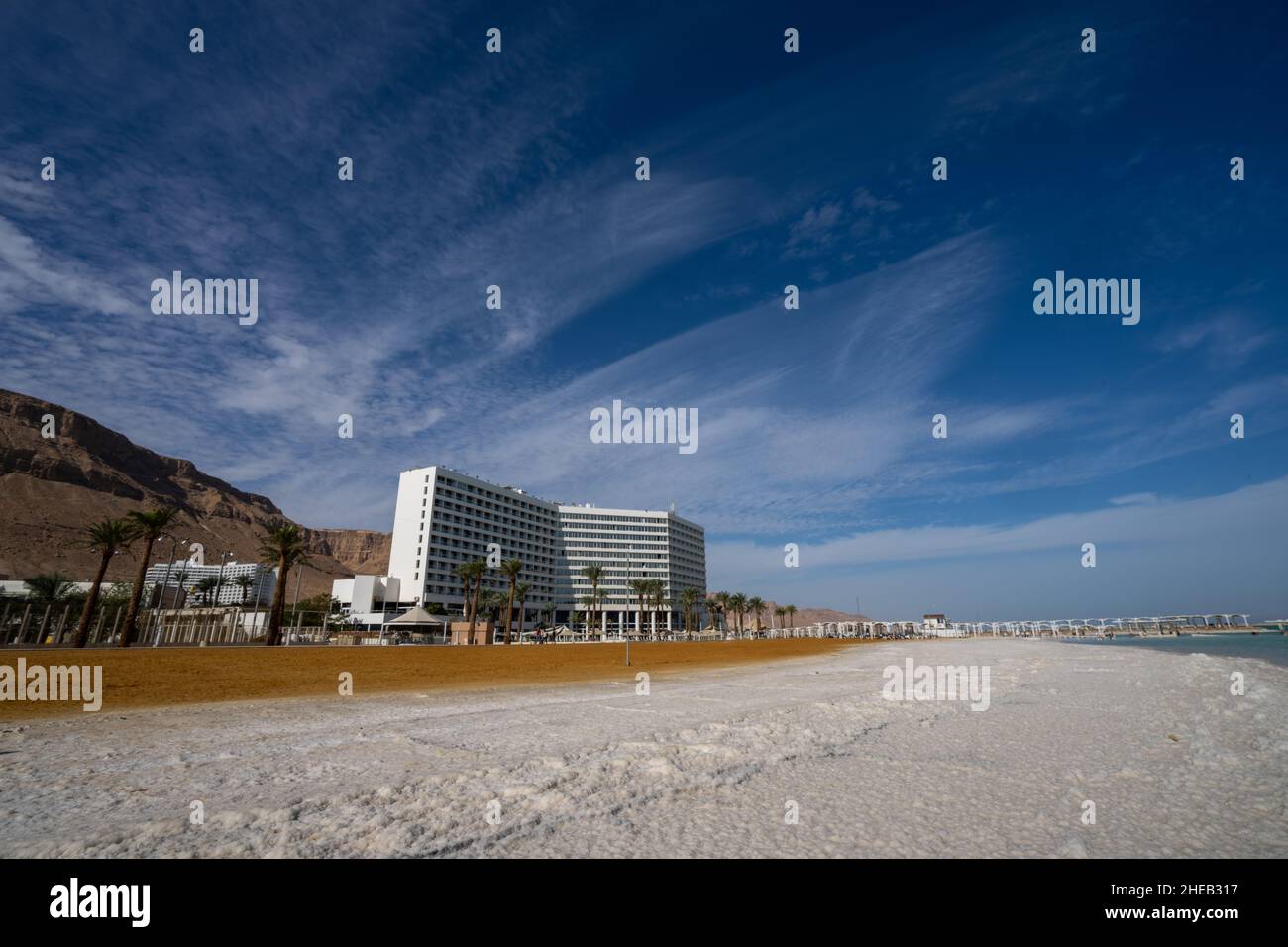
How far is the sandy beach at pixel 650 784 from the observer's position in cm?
563

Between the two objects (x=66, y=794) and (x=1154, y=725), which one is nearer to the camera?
(x=66, y=794)

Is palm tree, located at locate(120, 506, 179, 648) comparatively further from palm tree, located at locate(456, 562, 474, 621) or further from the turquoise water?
the turquoise water

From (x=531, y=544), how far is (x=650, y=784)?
160989 millimetres

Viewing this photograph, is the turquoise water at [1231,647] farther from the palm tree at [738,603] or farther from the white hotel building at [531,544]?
the white hotel building at [531,544]

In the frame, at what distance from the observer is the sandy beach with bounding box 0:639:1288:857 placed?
5.63 metres

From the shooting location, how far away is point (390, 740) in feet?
35.9

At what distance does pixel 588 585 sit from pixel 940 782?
167 metres

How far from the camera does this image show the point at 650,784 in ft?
24.9

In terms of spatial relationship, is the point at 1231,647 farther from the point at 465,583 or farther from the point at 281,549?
the point at 465,583

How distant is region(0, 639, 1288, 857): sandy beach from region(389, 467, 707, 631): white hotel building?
122446mm

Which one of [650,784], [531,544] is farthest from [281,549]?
[531,544]

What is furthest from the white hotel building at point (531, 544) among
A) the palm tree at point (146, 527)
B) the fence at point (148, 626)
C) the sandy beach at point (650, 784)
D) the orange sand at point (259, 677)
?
the sandy beach at point (650, 784)
